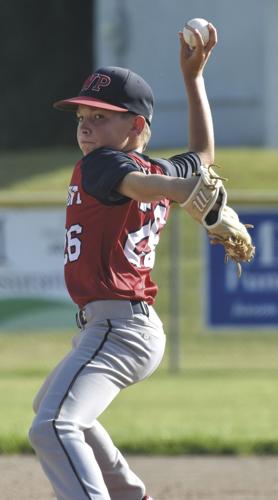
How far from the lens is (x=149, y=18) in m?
23.1

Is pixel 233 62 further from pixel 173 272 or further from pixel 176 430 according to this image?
pixel 176 430

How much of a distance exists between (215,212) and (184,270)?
32.7ft

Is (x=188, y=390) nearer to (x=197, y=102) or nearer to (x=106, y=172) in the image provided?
(x=197, y=102)

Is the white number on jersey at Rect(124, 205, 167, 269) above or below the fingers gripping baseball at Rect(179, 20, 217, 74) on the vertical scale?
below

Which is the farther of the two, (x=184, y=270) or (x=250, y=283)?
(x=184, y=270)

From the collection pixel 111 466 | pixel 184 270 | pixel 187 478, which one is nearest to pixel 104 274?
pixel 111 466

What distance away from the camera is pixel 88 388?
4.22 meters

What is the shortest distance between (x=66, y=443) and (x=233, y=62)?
18.9m

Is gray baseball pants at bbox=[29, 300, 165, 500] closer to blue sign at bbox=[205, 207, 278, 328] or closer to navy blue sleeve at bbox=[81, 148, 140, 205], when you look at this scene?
navy blue sleeve at bbox=[81, 148, 140, 205]

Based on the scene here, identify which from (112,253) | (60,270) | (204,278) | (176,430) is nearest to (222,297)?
(204,278)

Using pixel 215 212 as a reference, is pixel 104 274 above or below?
below

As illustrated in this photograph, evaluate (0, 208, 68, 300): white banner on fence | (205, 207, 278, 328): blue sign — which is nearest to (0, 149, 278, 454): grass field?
(205, 207, 278, 328): blue sign

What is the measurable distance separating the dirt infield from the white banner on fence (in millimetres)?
3609

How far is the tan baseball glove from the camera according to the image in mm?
4016
